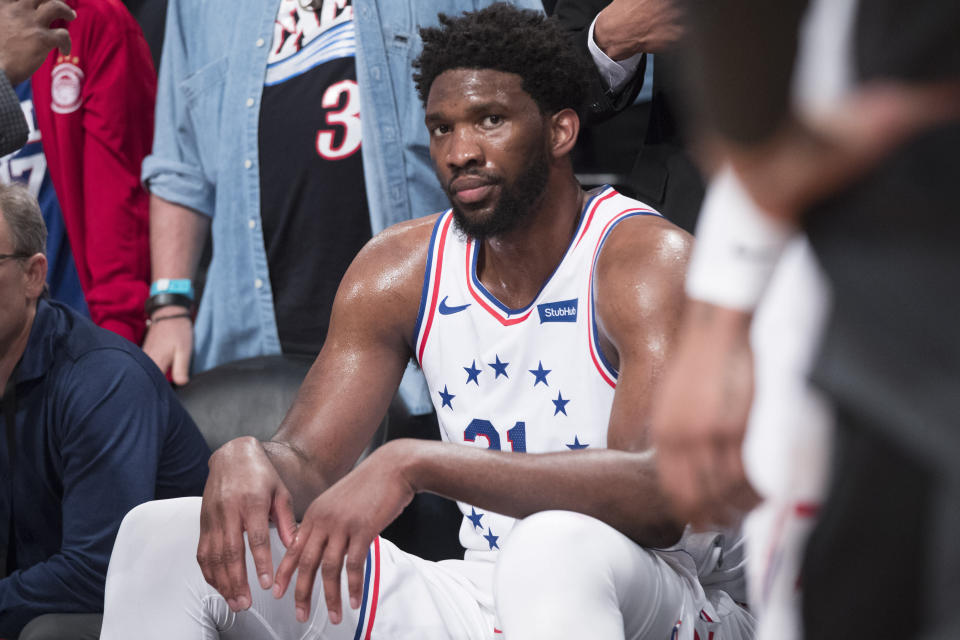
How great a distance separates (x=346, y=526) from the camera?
1.60 m

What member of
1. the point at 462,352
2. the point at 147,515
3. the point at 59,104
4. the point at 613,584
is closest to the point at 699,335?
the point at 613,584

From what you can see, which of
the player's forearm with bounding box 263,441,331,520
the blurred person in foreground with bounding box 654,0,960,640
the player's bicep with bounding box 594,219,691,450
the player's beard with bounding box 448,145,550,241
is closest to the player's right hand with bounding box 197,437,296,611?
the player's forearm with bounding box 263,441,331,520

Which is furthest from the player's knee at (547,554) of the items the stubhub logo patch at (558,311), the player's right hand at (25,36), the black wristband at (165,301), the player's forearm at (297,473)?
the player's right hand at (25,36)

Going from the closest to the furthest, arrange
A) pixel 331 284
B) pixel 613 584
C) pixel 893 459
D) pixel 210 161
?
pixel 893 459 < pixel 613 584 < pixel 331 284 < pixel 210 161

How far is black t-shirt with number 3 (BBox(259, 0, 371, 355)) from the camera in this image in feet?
9.68

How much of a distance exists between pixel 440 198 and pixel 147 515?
1384mm

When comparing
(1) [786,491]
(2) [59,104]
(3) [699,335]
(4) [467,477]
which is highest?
(2) [59,104]

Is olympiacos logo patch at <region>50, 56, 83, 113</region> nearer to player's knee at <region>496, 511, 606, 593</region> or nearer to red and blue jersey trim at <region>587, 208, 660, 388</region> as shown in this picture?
red and blue jersey trim at <region>587, 208, 660, 388</region>

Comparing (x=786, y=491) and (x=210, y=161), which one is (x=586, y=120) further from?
(x=786, y=491)

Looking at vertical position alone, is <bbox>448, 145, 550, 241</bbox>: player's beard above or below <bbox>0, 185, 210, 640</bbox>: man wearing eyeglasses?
above

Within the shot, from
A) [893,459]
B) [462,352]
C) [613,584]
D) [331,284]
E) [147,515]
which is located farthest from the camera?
[331,284]

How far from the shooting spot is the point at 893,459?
2.23ft

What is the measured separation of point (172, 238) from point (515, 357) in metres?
1.36

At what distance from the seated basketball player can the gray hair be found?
2.47 ft
